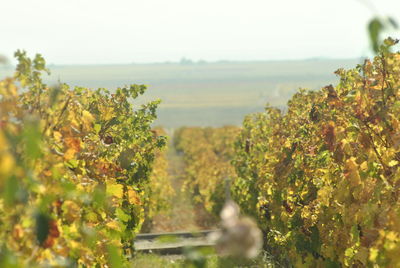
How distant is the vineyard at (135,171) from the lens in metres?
2.34

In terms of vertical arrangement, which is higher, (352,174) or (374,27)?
(374,27)

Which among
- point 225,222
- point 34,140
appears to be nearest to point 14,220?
point 34,140

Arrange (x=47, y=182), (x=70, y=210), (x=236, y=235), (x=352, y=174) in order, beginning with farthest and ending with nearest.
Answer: (x=352, y=174)
(x=70, y=210)
(x=47, y=182)
(x=236, y=235)

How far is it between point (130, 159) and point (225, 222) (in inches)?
224

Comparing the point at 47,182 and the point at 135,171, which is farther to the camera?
the point at 135,171

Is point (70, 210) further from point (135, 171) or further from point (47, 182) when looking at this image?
point (135, 171)

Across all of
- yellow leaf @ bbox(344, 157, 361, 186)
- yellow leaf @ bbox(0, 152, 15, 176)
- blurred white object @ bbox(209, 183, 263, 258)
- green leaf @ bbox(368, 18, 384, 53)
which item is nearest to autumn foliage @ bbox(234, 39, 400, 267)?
yellow leaf @ bbox(344, 157, 361, 186)

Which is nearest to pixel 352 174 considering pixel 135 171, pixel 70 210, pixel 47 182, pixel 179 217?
pixel 70 210

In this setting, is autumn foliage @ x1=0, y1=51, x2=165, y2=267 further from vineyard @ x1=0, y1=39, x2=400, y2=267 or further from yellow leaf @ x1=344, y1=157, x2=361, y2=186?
yellow leaf @ x1=344, y1=157, x2=361, y2=186

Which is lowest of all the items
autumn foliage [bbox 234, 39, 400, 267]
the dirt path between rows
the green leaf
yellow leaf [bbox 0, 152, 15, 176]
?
the dirt path between rows

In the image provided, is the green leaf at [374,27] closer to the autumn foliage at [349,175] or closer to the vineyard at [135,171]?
the vineyard at [135,171]

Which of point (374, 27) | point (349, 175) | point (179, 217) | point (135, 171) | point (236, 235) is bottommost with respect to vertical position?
point (179, 217)

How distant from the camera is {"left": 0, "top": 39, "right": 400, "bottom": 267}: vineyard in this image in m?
2.34

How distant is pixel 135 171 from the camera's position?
7477 millimetres
